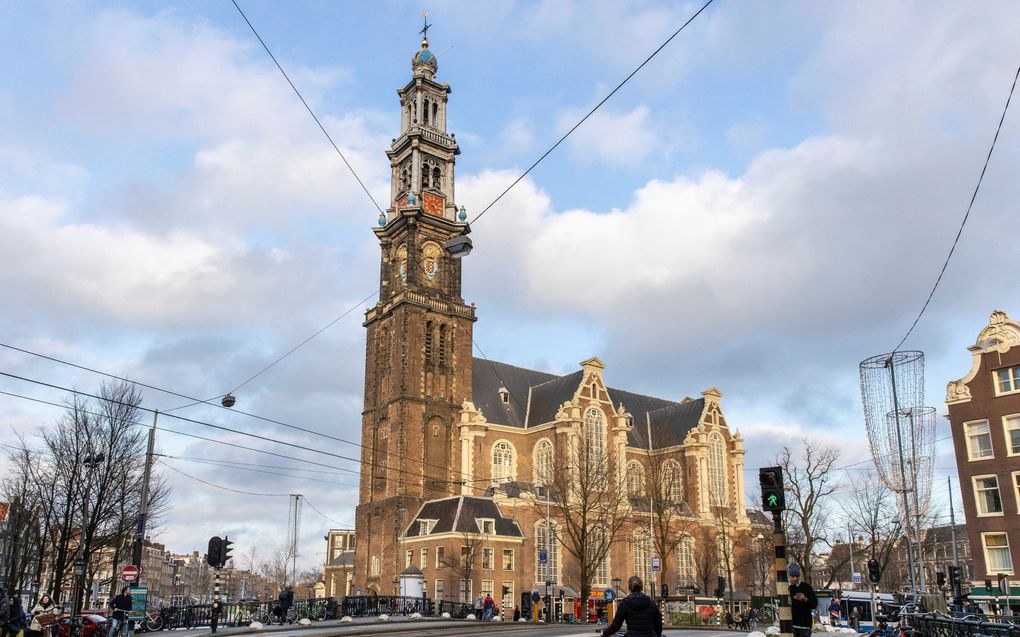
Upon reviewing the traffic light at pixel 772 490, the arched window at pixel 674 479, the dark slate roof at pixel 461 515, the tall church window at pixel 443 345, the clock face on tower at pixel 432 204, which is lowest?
the traffic light at pixel 772 490

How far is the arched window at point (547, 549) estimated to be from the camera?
6219cm

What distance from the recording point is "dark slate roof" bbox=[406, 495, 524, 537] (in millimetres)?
57316

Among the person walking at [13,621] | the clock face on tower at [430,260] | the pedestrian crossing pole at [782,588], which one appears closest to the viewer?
the pedestrian crossing pole at [782,588]

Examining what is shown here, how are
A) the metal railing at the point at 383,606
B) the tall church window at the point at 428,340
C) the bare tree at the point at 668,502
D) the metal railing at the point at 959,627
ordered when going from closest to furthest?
the metal railing at the point at 959,627
the metal railing at the point at 383,606
the bare tree at the point at 668,502
the tall church window at the point at 428,340

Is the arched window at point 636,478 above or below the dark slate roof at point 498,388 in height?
below

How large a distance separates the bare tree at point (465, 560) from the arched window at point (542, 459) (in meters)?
13.4

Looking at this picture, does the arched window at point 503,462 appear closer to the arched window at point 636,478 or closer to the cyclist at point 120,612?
the arched window at point 636,478

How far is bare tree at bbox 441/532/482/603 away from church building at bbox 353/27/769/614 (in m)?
0.15

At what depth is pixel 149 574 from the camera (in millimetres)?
155750

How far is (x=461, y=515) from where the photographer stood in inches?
2275

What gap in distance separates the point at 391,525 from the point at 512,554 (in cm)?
972

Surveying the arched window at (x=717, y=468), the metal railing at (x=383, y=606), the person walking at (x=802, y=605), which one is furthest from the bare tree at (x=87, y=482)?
the arched window at (x=717, y=468)

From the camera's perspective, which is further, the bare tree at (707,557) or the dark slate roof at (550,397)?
the dark slate roof at (550,397)

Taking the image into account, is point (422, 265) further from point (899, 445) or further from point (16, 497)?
point (899, 445)
